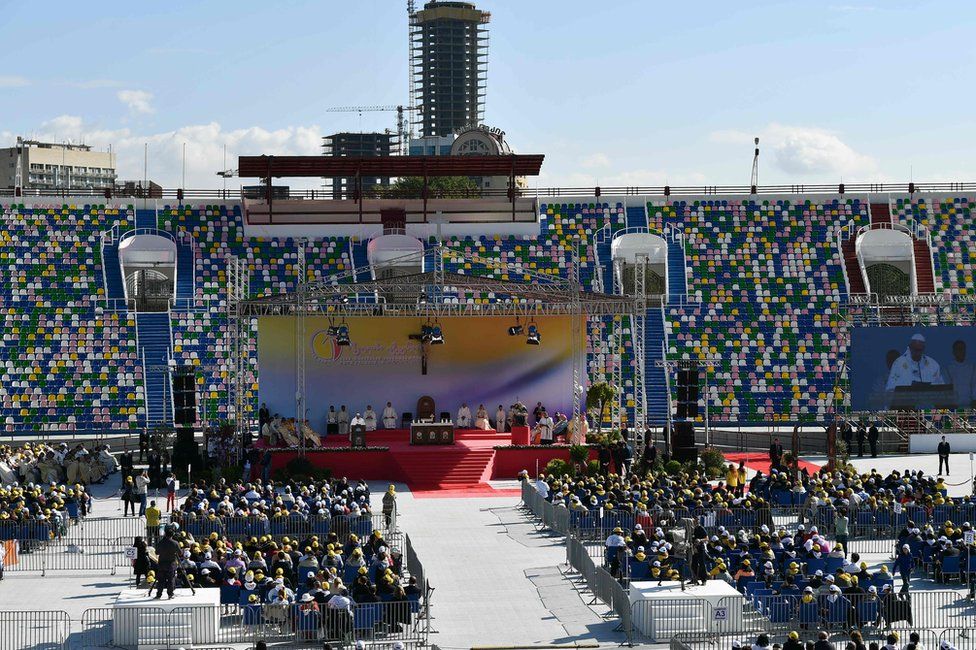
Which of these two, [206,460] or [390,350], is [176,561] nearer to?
[206,460]

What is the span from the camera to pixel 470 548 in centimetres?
3375

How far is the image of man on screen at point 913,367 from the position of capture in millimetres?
50312

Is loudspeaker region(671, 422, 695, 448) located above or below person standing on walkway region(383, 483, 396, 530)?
above

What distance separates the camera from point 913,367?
50438 millimetres

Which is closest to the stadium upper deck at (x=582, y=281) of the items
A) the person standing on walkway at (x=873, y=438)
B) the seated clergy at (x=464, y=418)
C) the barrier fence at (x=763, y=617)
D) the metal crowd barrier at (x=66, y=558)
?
the seated clergy at (x=464, y=418)

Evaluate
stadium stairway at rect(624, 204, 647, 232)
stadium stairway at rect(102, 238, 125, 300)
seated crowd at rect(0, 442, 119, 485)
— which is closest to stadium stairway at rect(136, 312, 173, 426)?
stadium stairway at rect(102, 238, 125, 300)

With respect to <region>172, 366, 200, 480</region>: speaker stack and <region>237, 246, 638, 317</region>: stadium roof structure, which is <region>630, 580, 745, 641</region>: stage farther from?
<region>172, 366, 200, 480</region>: speaker stack

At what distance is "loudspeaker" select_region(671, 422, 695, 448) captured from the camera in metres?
44.8

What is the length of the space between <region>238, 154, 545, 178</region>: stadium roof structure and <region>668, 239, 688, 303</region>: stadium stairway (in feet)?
21.9

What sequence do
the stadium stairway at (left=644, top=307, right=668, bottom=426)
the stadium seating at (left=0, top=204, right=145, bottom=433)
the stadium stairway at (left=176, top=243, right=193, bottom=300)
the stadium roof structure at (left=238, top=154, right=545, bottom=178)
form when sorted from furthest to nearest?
the stadium roof structure at (left=238, top=154, right=545, bottom=178) → the stadium stairway at (left=176, top=243, right=193, bottom=300) → the stadium stairway at (left=644, top=307, right=668, bottom=426) → the stadium seating at (left=0, top=204, right=145, bottom=433)

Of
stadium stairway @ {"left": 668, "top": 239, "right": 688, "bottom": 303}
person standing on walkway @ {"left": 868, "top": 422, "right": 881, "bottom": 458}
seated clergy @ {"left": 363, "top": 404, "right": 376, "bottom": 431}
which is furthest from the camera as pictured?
stadium stairway @ {"left": 668, "top": 239, "right": 688, "bottom": 303}

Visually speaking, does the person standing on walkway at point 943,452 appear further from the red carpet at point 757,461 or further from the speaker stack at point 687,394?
the speaker stack at point 687,394

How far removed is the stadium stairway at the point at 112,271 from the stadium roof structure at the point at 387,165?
20.0 feet

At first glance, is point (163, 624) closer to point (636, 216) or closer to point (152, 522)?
point (152, 522)
